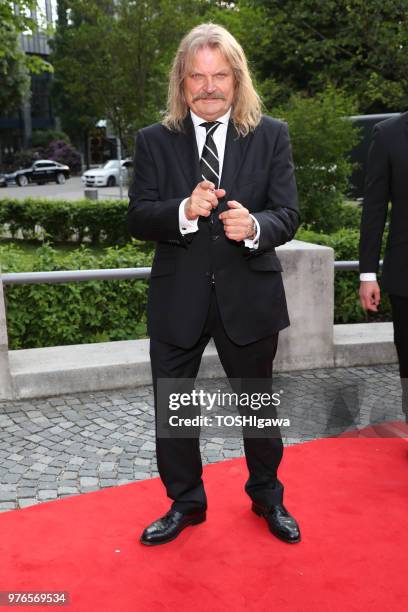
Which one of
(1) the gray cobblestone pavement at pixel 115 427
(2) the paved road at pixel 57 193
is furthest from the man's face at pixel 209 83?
(2) the paved road at pixel 57 193

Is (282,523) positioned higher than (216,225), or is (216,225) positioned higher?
(216,225)

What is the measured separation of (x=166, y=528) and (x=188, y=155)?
5.47 ft

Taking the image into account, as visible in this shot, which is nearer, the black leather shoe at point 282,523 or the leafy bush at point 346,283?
the black leather shoe at point 282,523

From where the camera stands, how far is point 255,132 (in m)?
3.08

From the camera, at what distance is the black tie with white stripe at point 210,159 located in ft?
10.0

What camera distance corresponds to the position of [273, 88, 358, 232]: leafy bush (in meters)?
10.2

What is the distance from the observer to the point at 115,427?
464 cm

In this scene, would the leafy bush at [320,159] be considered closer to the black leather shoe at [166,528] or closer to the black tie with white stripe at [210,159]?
the black tie with white stripe at [210,159]

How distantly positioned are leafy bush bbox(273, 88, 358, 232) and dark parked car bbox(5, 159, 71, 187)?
37.5 metres

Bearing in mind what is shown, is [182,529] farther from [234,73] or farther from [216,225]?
[234,73]

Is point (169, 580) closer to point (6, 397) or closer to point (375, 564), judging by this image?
point (375, 564)

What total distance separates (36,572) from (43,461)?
3.91 feet

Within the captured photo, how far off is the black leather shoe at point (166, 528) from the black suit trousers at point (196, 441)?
0.04 m

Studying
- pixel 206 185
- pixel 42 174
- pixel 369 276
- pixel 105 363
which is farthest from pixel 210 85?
pixel 42 174
